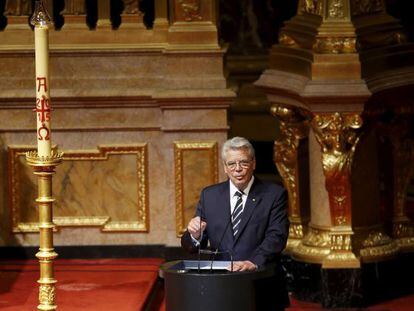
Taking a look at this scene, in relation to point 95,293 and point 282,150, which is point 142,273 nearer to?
point 95,293

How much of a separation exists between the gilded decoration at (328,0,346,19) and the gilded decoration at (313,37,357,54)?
0.15m

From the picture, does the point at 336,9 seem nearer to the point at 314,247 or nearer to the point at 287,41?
the point at 287,41

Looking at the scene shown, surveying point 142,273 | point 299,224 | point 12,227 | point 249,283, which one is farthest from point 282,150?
point 249,283

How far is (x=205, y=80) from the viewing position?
9961mm

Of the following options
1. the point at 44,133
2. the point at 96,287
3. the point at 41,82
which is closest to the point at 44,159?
the point at 44,133

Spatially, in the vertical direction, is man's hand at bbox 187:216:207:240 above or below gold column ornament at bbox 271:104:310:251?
below

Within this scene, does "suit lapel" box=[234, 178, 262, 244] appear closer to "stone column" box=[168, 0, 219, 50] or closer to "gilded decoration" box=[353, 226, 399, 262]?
"gilded decoration" box=[353, 226, 399, 262]

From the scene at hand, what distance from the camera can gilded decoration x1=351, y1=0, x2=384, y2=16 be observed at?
921 cm

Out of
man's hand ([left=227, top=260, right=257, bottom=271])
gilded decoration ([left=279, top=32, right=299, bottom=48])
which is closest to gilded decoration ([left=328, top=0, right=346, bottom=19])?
gilded decoration ([left=279, top=32, right=299, bottom=48])

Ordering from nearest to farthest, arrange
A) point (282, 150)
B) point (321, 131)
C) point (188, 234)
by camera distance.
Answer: point (188, 234) < point (321, 131) < point (282, 150)

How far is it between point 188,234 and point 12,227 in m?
3.13

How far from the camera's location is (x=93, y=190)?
10.1 m

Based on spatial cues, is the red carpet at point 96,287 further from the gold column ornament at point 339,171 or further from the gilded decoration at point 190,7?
Answer: the gilded decoration at point 190,7

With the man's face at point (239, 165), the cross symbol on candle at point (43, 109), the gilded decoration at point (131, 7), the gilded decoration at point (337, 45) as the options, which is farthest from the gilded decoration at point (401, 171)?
the cross symbol on candle at point (43, 109)
